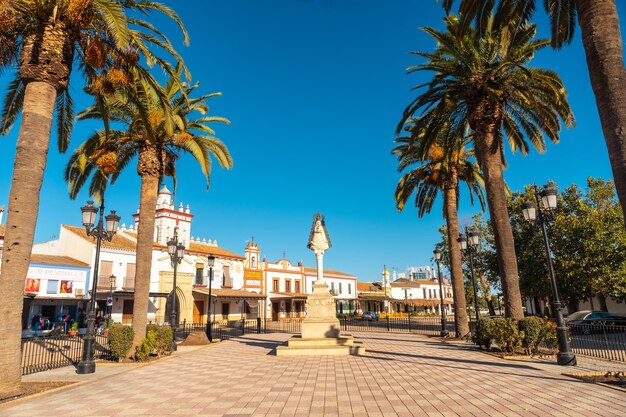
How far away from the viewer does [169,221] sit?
3788 centimetres

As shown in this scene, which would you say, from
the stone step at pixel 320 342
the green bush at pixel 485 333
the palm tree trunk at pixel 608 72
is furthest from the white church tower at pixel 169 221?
the palm tree trunk at pixel 608 72

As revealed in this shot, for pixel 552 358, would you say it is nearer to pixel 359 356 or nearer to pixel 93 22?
pixel 359 356

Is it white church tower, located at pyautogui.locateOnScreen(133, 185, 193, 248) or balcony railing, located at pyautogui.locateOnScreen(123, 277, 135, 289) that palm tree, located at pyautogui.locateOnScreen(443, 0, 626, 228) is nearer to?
balcony railing, located at pyautogui.locateOnScreen(123, 277, 135, 289)

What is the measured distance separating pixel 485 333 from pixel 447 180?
27.2ft

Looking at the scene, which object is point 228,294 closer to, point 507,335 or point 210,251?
point 210,251

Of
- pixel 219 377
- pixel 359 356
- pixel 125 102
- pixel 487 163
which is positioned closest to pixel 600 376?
pixel 359 356

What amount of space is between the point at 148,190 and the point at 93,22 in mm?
5986

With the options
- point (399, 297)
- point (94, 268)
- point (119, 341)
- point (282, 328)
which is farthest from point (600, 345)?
point (399, 297)

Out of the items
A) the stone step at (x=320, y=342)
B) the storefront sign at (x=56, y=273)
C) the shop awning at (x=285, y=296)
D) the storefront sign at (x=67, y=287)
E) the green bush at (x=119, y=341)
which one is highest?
the storefront sign at (x=56, y=273)

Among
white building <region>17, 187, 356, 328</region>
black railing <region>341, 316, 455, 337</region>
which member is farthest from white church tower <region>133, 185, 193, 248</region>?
black railing <region>341, 316, 455, 337</region>

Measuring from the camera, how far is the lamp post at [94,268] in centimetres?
1061

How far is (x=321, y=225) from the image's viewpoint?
16797 mm

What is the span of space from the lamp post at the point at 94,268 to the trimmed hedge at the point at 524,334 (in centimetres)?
1249

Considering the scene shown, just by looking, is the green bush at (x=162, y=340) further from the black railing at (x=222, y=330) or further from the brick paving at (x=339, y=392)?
the black railing at (x=222, y=330)
